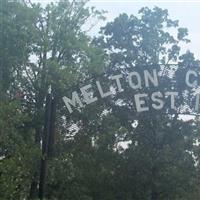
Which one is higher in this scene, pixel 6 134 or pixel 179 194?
pixel 6 134

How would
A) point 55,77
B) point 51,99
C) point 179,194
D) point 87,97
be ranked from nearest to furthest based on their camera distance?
point 51,99 → point 87,97 → point 179,194 → point 55,77

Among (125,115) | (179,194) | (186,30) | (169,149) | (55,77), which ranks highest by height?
(186,30)

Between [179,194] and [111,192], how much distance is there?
1.80 meters

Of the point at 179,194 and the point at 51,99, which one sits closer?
the point at 51,99

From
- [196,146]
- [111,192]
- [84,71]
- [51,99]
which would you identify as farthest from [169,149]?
[51,99]

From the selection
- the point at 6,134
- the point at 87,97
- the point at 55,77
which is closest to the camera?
the point at 87,97

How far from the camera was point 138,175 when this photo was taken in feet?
50.4

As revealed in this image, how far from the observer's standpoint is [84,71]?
17.4 m

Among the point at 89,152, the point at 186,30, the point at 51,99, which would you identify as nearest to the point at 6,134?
the point at 51,99

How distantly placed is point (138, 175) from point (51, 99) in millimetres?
5408

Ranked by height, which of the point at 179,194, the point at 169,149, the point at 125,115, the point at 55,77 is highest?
the point at 55,77

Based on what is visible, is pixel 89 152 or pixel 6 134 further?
pixel 89 152

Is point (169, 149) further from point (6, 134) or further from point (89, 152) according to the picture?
point (6, 134)

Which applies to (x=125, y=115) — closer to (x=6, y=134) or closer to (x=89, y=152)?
(x=89, y=152)
